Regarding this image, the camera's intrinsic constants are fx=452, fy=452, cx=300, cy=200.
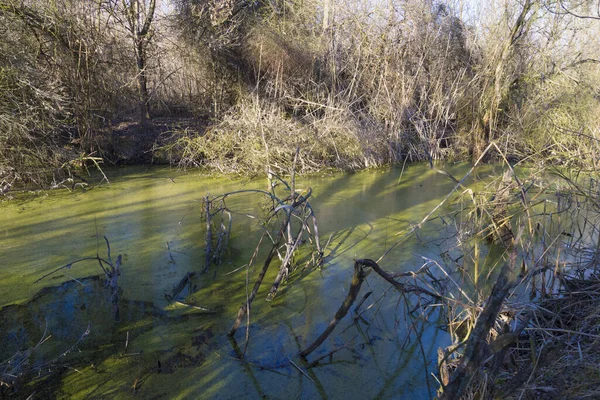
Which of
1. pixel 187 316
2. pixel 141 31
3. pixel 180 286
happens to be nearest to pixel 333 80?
pixel 141 31

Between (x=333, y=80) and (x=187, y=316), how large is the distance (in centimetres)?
558

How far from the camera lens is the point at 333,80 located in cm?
747

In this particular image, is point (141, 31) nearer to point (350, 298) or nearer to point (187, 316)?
point (187, 316)

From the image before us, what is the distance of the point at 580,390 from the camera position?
1.79 meters

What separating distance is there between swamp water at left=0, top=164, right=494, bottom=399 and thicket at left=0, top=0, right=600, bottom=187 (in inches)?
82.0

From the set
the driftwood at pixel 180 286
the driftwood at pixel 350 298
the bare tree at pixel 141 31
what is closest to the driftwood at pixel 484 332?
the driftwood at pixel 350 298

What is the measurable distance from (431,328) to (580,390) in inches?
39.4

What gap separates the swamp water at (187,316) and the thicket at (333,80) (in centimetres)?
208

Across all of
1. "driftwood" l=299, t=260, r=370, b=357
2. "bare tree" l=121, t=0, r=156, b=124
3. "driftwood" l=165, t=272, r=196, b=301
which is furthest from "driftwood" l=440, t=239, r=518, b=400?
"bare tree" l=121, t=0, r=156, b=124

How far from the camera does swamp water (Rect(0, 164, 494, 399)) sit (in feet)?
7.21

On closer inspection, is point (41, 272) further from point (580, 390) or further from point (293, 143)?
point (293, 143)

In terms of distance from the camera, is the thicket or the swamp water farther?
the thicket

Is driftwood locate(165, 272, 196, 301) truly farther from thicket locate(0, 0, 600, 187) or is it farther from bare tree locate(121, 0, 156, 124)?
bare tree locate(121, 0, 156, 124)

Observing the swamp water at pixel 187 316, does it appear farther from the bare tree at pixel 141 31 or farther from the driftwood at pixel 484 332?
the bare tree at pixel 141 31
